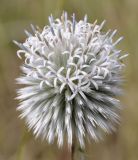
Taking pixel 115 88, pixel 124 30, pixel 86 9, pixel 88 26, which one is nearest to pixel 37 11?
pixel 86 9

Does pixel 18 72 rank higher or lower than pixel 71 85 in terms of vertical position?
higher

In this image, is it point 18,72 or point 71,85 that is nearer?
point 71,85

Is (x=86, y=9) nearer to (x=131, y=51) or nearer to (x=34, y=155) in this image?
(x=131, y=51)

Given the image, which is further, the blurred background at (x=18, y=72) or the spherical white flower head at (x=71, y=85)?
the blurred background at (x=18, y=72)

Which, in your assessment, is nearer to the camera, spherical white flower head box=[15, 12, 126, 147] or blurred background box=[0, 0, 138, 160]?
spherical white flower head box=[15, 12, 126, 147]
